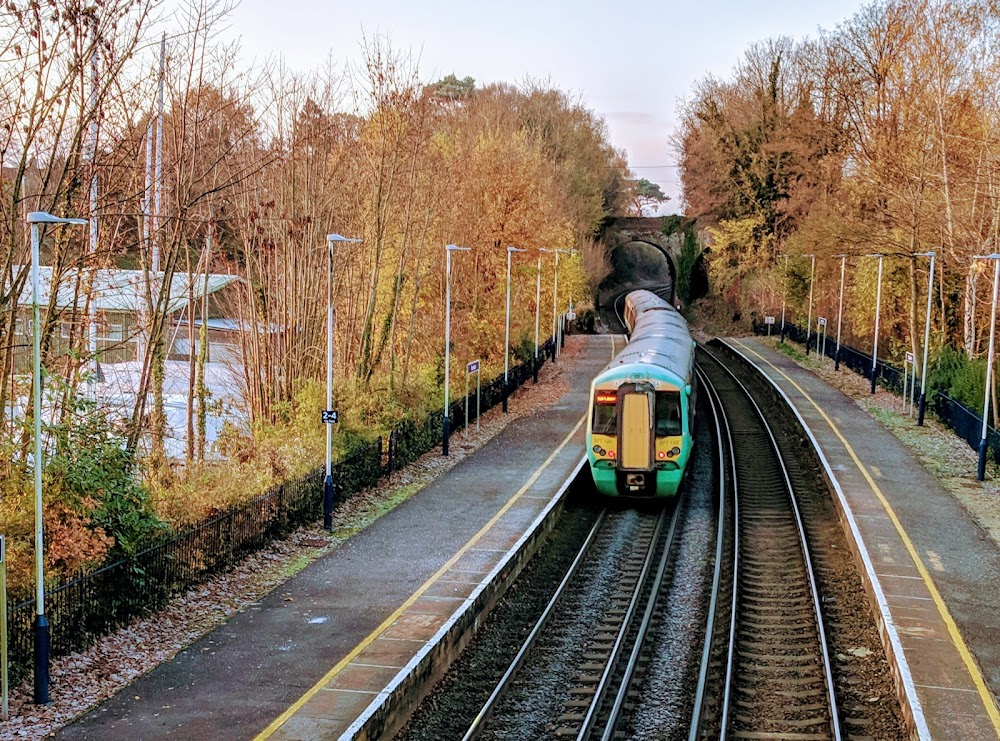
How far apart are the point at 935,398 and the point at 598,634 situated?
818 inches

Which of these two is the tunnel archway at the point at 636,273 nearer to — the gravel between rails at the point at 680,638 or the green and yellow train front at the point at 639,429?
the green and yellow train front at the point at 639,429

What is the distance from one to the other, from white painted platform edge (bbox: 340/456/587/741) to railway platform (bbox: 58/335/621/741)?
21 mm

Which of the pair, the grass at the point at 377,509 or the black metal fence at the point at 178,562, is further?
the grass at the point at 377,509

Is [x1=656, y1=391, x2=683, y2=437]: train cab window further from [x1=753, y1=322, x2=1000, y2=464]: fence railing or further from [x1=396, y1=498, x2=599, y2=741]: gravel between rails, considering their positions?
[x1=753, y1=322, x2=1000, y2=464]: fence railing

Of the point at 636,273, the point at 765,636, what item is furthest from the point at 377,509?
the point at 636,273

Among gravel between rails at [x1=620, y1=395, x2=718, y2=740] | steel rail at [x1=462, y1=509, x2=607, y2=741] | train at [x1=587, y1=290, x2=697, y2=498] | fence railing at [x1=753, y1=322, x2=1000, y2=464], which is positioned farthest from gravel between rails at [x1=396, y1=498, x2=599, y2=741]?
fence railing at [x1=753, y1=322, x2=1000, y2=464]

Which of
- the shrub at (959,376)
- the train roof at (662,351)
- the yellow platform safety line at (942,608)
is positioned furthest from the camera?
the shrub at (959,376)

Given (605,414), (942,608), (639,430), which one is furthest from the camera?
(605,414)

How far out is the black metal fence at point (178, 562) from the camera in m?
11.9

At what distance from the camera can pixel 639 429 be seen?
842 inches

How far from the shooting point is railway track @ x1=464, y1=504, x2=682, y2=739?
12453 millimetres

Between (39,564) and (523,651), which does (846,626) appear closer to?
(523,651)

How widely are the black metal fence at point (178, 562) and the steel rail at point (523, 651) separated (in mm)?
4841

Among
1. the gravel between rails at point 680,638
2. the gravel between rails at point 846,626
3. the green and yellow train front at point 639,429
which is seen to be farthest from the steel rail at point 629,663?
the gravel between rails at point 846,626
